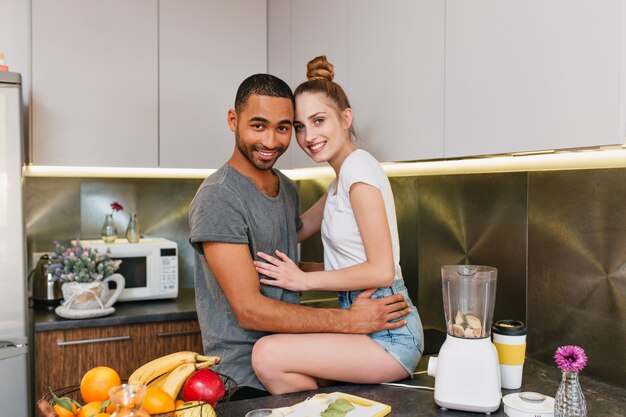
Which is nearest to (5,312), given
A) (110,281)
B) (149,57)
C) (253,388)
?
(110,281)

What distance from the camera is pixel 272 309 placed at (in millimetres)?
1589

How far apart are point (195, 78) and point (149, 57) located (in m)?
0.22

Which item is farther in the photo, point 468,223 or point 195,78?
point 195,78

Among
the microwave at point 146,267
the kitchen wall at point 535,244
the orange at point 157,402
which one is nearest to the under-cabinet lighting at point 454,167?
the kitchen wall at point 535,244

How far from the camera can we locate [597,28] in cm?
125

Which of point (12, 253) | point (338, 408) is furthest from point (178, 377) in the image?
point (12, 253)

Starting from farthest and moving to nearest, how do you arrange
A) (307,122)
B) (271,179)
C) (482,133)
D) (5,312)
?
(5,312), (271,179), (307,122), (482,133)

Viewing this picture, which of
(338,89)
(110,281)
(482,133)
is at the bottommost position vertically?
(110,281)

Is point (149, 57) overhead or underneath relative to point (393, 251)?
overhead

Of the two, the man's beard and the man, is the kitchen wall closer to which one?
the man

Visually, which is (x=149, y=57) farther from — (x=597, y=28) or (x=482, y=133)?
(x=597, y=28)

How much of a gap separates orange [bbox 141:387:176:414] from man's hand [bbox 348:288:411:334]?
2.16 ft

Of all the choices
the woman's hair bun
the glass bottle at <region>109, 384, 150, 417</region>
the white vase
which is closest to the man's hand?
the woman's hair bun

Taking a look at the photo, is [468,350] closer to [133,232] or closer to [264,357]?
[264,357]
